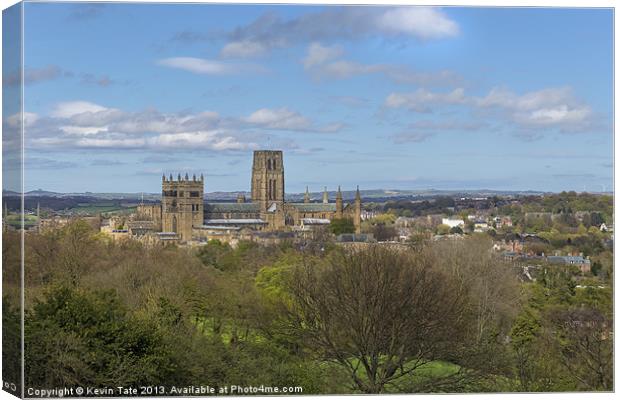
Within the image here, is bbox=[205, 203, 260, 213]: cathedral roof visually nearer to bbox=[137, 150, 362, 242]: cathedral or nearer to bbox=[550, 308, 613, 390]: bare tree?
bbox=[137, 150, 362, 242]: cathedral

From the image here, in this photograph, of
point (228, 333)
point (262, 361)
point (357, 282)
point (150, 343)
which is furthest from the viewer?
point (228, 333)

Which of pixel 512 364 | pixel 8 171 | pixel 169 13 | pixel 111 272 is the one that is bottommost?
pixel 512 364

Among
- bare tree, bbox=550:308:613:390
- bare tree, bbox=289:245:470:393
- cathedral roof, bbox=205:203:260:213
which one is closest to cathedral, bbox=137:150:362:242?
cathedral roof, bbox=205:203:260:213

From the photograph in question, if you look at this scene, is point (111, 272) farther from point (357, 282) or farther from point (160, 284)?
point (357, 282)

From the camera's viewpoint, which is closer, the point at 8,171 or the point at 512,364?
the point at 8,171

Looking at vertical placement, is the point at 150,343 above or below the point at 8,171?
below

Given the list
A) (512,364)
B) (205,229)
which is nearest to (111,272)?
(512,364)

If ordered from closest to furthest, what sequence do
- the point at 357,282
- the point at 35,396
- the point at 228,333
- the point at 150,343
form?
the point at 35,396, the point at 150,343, the point at 357,282, the point at 228,333

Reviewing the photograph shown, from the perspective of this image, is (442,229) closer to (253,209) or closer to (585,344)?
(585,344)
